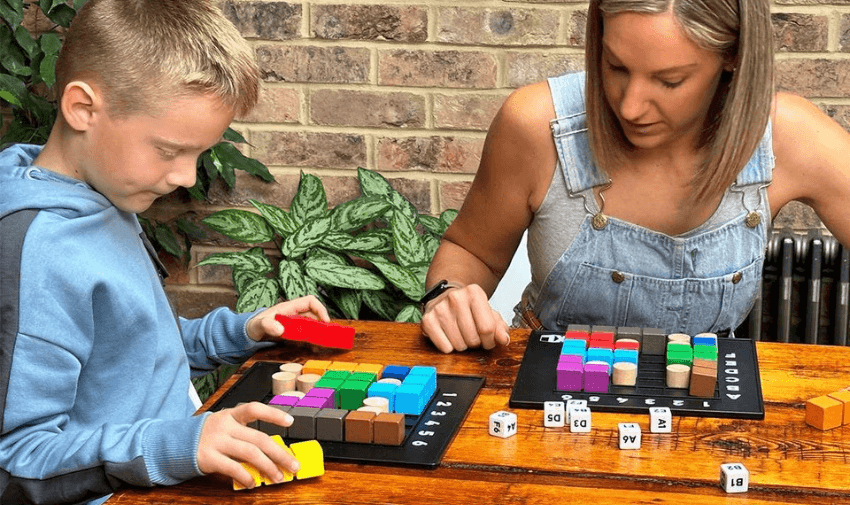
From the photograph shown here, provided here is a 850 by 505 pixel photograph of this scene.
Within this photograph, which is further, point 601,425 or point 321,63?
point 321,63

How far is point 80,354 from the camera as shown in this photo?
1.23m

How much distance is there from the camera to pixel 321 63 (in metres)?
2.64

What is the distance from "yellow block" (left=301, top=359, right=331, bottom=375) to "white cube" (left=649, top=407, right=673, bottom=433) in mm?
432

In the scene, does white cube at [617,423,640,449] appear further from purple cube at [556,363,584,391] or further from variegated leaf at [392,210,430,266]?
variegated leaf at [392,210,430,266]

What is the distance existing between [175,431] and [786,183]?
3.93 feet

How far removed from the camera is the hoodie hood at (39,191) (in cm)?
122

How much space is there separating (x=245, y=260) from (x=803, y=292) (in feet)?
4.74

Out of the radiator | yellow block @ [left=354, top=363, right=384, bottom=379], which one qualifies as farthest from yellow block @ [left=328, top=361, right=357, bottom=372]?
the radiator

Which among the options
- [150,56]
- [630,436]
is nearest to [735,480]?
[630,436]

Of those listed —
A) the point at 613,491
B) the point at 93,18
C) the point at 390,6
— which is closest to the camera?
the point at 613,491

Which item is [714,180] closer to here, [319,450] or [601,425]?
[601,425]

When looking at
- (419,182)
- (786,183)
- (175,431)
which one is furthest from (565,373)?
(419,182)

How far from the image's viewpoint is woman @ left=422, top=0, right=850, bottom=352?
1.73 meters

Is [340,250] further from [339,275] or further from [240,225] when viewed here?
[240,225]
